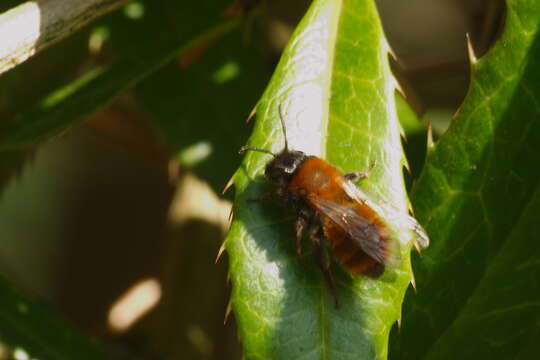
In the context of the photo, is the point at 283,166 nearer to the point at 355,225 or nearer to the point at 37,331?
the point at 355,225

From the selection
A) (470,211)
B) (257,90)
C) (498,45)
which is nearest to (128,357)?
(257,90)

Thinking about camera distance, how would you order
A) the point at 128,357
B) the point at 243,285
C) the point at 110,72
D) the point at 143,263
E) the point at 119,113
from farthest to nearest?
the point at 143,263
the point at 119,113
the point at 128,357
the point at 110,72
the point at 243,285

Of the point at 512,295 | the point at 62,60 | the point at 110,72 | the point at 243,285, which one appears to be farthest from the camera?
the point at 62,60

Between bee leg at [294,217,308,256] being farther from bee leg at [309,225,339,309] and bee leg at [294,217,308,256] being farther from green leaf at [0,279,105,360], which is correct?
green leaf at [0,279,105,360]

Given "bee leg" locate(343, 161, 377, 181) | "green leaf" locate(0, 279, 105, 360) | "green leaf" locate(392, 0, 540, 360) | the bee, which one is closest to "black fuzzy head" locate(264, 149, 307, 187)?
the bee

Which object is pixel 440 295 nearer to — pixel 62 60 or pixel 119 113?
pixel 62 60
